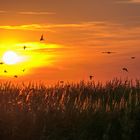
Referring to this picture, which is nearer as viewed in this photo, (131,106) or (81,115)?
(81,115)

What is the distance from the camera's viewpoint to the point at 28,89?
1115 inches

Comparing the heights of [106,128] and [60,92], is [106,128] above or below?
below

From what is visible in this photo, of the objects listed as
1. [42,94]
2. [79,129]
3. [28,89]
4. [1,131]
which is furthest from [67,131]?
[28,89]

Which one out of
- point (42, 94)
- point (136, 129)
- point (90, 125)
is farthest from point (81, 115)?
point (42, 94)

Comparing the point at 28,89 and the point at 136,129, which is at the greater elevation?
the point at 28,89

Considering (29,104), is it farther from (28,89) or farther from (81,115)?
(28,89)

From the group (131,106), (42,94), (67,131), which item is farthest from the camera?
(42,94)

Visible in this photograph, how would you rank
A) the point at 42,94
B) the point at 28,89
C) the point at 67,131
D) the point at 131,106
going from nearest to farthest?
the point at 67,131
the point at 131,106
the point at 42,94
the point at 28,89

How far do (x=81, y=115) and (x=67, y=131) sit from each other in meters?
0.92

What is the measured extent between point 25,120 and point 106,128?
8.02 ft

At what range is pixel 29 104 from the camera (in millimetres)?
20391

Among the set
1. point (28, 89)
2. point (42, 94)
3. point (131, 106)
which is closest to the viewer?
point (131, 106)

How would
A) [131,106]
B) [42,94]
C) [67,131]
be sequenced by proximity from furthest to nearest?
1. [42,94]
2. [131,106]
3. [67,131]

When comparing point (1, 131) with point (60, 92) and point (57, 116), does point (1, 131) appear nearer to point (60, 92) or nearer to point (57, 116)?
point (57, 116)
